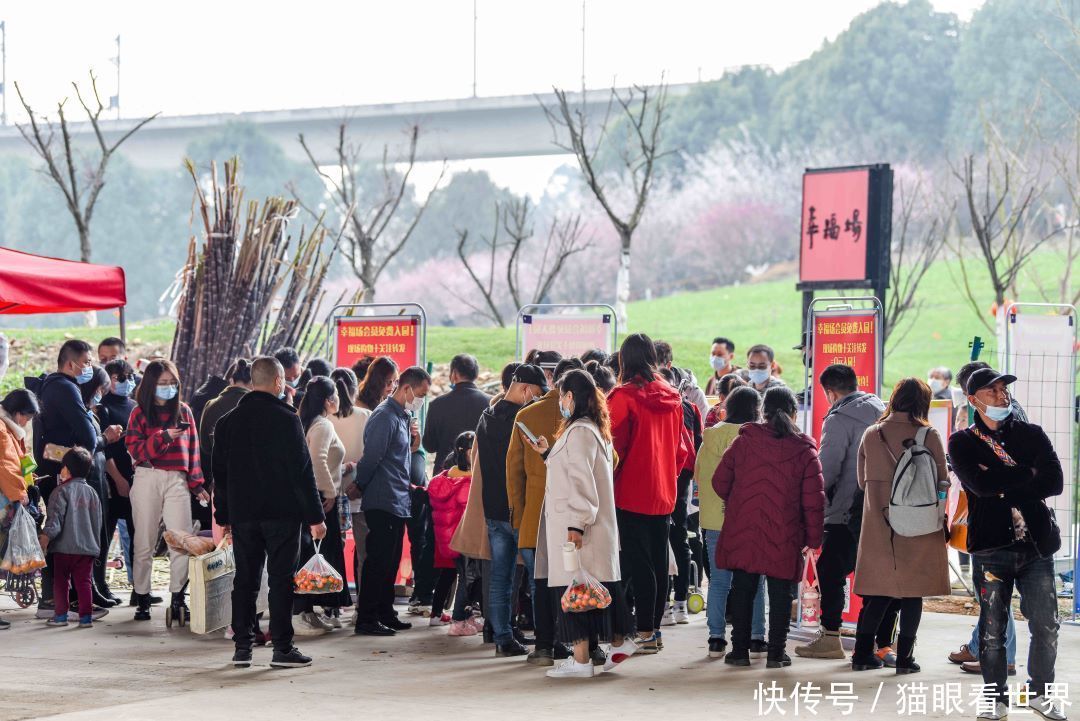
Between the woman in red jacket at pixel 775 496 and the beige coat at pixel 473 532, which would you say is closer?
the woman in red jacket at pixel 775 496

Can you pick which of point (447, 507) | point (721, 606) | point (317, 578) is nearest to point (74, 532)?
point (317, 578)

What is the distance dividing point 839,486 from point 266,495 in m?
3.34

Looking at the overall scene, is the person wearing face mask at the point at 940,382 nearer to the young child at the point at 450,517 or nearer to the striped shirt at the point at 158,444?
the young child at the point at 450,517

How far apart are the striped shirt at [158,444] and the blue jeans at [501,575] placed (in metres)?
2.21

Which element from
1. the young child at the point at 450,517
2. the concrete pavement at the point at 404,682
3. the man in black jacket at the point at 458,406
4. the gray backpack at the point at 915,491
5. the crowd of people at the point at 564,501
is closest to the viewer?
the concrete pavement at the point at 404,682

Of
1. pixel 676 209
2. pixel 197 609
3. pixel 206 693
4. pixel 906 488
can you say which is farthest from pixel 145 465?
pixel 676 209

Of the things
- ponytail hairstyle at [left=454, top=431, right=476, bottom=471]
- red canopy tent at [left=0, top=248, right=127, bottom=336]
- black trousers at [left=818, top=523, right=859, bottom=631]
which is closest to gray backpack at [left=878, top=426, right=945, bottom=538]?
black trousers at [left=818, top=523, right=859, bottom=631]

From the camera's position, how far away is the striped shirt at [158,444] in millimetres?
9180

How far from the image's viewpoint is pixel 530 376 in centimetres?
829

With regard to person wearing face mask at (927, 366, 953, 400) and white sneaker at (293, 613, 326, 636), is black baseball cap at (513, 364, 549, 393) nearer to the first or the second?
white sneaker at (293, 613, 326, 636)

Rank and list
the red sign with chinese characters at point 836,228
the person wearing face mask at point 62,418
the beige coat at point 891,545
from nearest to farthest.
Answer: the beige coat at point 891,545, the person wearing face mask at point 62,418, the red sign with chinese characters at point 836,228

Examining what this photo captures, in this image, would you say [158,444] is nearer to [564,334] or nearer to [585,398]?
[585,398]

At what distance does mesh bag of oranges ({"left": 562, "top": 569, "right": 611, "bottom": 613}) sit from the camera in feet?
24.7

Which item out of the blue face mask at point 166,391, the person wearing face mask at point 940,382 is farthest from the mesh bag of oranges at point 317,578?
the person wearing face mask at point 940,382
